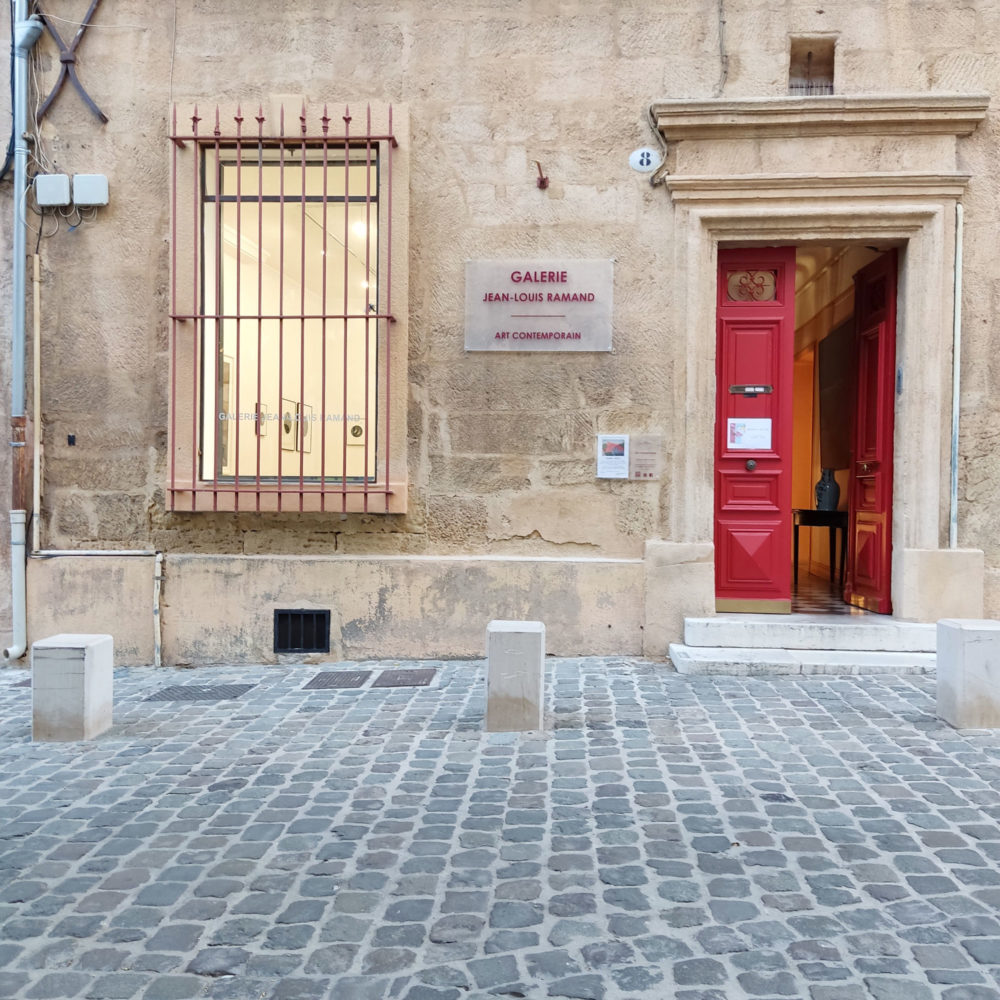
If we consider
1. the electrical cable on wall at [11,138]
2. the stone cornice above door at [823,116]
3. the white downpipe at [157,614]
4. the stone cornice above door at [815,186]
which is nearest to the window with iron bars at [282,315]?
the white downpipe at [157,614]

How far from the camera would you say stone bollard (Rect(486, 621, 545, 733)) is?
14.6ft

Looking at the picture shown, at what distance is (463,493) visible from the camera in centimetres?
634

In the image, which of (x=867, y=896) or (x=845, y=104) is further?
(x=845, y=104)

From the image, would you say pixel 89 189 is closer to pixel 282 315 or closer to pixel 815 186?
pixel 282 315

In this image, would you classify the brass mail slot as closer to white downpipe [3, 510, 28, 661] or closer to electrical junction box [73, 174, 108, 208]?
electrical junction box [73, 174, 108, 208]

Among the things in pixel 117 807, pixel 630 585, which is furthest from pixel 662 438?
pixel 117 807

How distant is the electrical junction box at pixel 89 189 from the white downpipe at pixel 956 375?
647 cm

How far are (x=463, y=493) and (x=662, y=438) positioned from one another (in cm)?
159

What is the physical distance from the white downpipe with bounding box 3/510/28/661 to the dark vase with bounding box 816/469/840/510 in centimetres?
756

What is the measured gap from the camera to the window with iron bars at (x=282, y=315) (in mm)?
6250

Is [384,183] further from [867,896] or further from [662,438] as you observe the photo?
[867,896]

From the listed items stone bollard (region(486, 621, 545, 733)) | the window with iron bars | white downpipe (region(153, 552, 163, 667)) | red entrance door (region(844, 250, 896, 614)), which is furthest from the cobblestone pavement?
the window with iron bars

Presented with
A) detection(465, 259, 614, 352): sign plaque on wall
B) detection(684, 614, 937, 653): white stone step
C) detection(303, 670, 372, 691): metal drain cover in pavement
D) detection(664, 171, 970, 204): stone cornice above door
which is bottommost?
detection(303, 670, 372, 691): metal drain cover in pavement

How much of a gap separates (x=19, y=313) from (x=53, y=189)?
994mm
